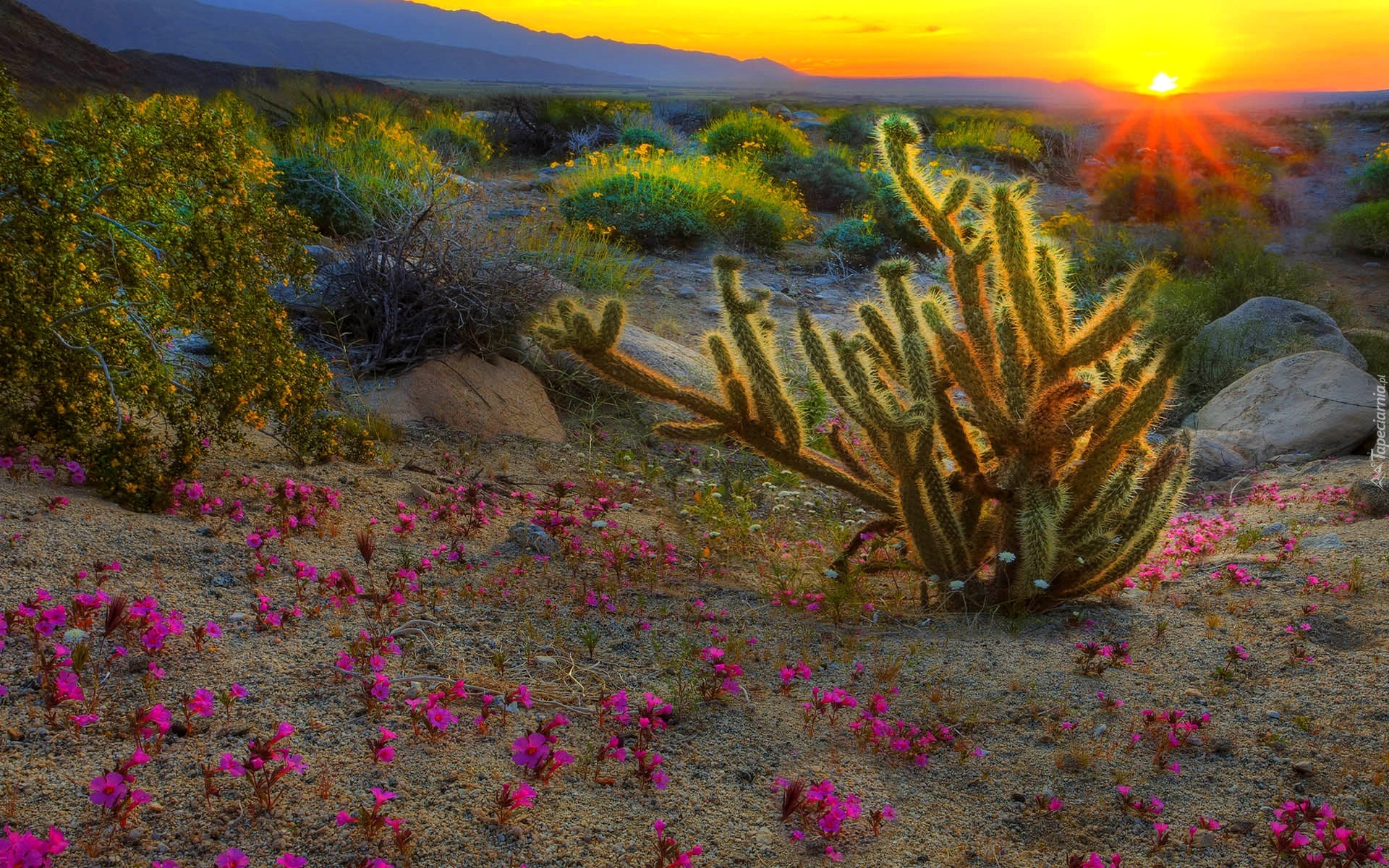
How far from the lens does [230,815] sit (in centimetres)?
210

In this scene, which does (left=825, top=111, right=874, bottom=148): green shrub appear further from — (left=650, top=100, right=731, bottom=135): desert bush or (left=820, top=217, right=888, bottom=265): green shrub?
(left=820, top=217, right=888, bottom=265): green shrub

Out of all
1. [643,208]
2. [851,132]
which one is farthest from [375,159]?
[851,132]

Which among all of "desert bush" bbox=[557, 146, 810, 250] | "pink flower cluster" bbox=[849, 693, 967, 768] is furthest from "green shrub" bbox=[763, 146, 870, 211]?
"pink flower cluster" bbox=[849, 693, 967, 768]

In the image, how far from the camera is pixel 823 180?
1563 centimetres

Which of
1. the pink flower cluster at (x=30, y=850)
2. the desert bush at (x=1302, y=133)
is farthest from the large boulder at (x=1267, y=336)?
the desert bush at (x=1302, y=133)

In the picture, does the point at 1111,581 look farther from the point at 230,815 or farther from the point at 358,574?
the point at 230,815

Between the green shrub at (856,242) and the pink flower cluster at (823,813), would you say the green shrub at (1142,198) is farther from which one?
the pink flower cluster at (823,813)

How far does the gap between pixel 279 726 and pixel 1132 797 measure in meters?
2.18

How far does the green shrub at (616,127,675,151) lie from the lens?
56.2 ft

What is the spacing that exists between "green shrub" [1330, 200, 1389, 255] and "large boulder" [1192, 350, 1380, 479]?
1020cm

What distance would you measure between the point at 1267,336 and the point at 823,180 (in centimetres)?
812

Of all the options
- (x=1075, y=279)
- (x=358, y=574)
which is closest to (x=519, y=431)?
(x=358, y=574)

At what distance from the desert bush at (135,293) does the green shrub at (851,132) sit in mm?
20657

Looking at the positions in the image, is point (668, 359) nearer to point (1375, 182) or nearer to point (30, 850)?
point (30, 850)
